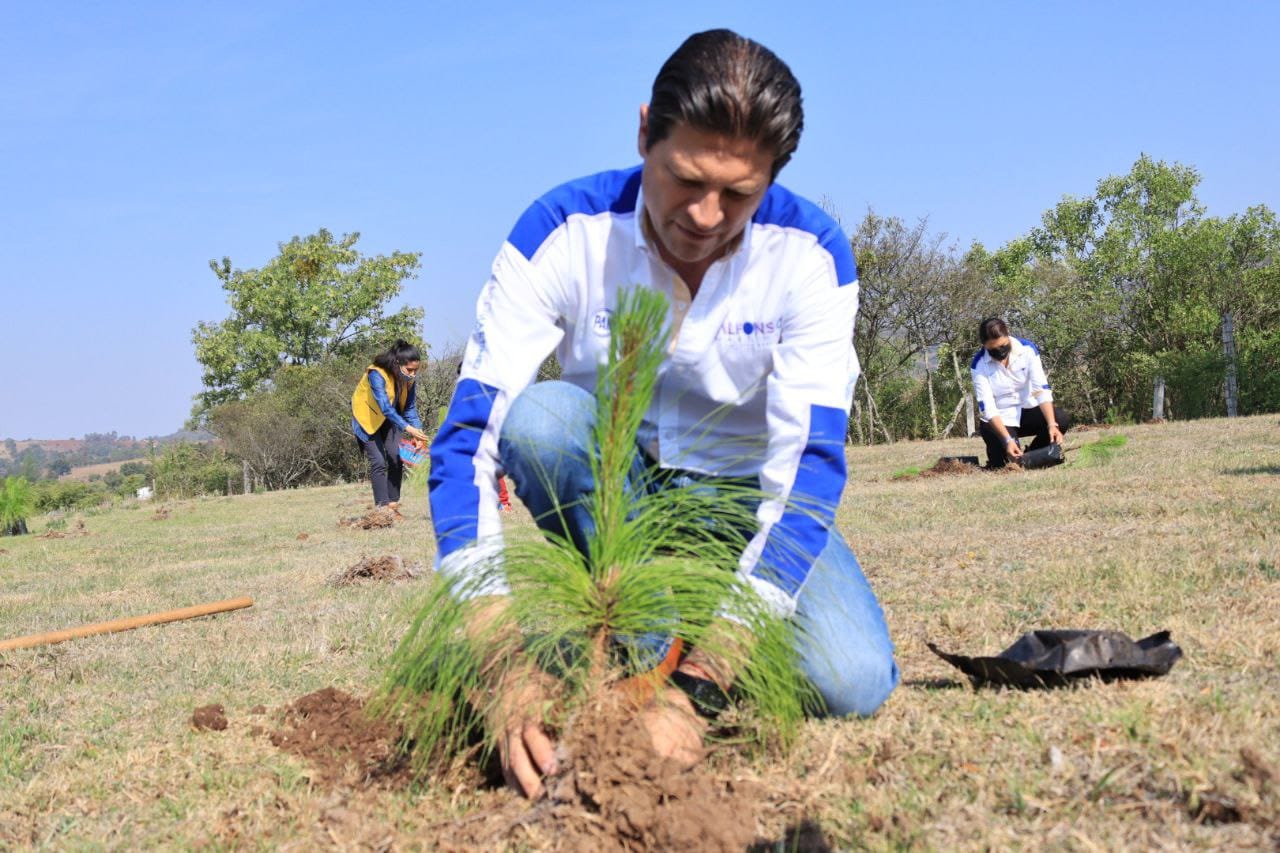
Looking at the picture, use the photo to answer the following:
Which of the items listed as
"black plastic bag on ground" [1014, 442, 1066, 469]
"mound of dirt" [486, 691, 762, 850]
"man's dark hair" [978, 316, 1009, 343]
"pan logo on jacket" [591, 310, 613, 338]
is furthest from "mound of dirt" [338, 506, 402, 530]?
"mound of dirt" [486, 691, 762, 850]

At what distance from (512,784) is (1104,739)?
110 cm

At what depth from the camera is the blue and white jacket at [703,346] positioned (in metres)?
2.04

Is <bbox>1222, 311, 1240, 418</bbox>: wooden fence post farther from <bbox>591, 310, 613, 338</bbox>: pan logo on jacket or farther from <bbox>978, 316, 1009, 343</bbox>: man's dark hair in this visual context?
<bbox>591, 310, 613, 338</bbox>: pan logo on jacket

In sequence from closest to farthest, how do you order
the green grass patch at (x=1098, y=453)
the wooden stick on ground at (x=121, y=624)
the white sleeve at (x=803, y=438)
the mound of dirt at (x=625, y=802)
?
1. the mound of dirt at (x=625, y=802)
2. the white sleeve at (x=803, y=438)
3. the wooden stick on ground at (x=121, y=624)
4. the green grass patch at (x=1098, y=453)

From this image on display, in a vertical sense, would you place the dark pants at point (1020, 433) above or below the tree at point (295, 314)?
below

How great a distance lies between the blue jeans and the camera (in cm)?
211

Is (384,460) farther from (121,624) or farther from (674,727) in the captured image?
(674,727)

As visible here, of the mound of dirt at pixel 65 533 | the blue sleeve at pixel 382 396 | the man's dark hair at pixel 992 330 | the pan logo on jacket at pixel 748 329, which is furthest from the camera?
the mound of dirt at pixel 65 533

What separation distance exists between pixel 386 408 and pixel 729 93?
7.25 metres

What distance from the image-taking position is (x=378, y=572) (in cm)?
529

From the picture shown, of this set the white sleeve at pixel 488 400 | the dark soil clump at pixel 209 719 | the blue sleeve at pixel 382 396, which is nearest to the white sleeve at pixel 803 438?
the white sleeve at pixel 488 400

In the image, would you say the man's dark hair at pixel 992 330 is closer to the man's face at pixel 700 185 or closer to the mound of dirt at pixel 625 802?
the man's face at pixel 700 185

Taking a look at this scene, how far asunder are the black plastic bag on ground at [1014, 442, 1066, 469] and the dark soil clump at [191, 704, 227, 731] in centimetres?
764

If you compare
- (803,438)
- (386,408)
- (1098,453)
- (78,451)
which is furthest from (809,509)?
(78,451)
